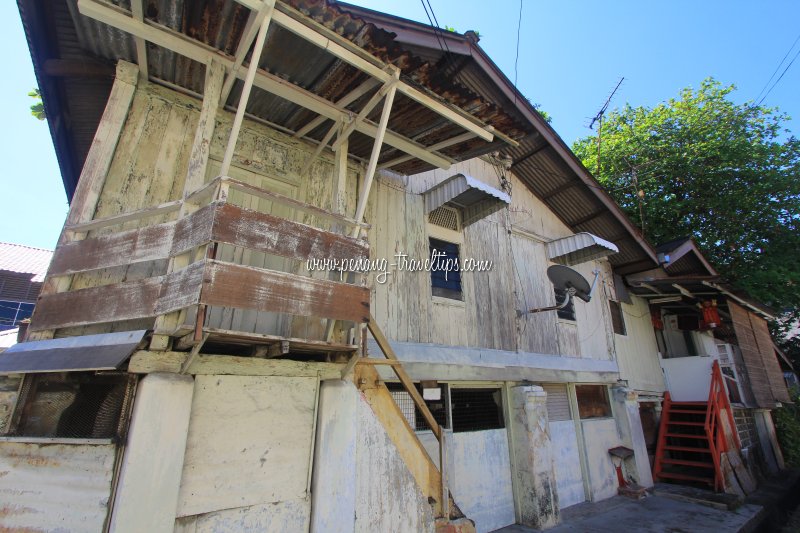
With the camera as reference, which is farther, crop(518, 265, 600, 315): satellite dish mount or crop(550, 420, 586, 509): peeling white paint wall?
crop(518, 265, 600, 315): satellite dish mount

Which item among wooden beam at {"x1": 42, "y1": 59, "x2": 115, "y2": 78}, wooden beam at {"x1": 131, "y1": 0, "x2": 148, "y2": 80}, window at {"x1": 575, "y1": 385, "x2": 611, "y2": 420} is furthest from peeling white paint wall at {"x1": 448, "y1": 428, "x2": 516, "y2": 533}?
wooden beam at {"x1": 42, "y1": 59, "x2": 115, "y2": 78}

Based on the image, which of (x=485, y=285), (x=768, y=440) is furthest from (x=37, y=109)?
(x=768, y=440)

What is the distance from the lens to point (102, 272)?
3.89 m

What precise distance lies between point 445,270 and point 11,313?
58.2ft

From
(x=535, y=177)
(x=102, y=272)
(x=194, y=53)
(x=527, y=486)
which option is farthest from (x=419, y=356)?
(x=535, y=177)

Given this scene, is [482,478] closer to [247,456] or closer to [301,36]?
[247,456]

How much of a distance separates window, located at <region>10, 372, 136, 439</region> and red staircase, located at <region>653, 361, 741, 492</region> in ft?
39.7

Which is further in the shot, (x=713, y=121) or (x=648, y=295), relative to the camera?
(x=713, y=121)

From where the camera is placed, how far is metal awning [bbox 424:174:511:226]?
21.0 feet

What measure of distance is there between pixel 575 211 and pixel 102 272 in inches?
403

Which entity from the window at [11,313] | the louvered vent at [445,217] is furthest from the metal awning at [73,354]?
the window at [11,313]

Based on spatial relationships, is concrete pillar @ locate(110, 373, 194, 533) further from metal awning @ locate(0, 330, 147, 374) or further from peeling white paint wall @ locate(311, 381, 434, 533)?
peeling white paint wall @ locate(311, 381, 434, 533)

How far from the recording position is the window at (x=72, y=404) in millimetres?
3139

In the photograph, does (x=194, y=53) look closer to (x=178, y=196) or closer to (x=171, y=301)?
(x=178, y=196)
